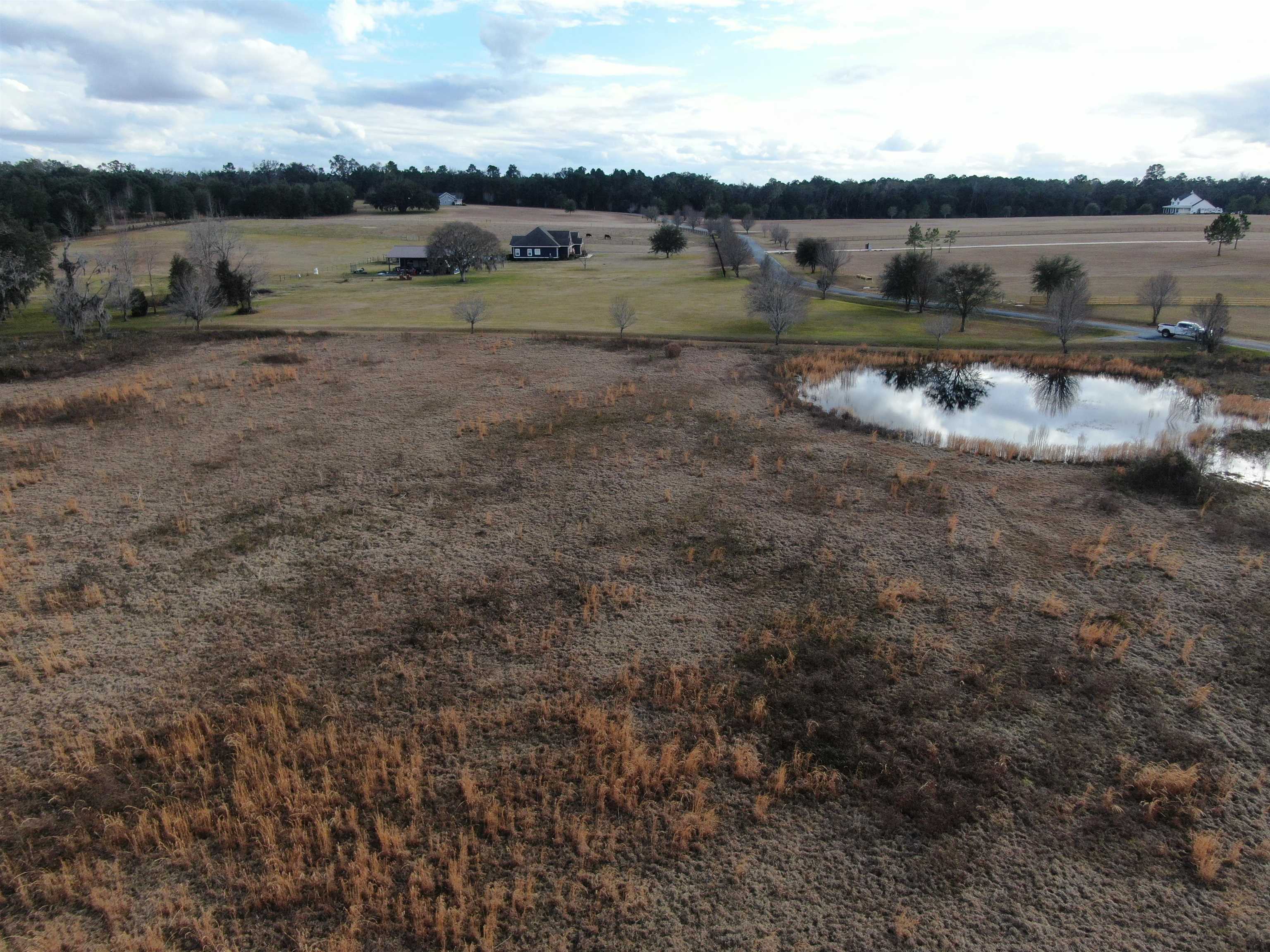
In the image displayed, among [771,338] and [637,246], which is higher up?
[637,246]

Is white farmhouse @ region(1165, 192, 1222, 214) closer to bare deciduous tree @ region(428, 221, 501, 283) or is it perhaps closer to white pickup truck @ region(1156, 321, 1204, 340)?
white pickup truck @ region(1156, 321, 1204, 340)

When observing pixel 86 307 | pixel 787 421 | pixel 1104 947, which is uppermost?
pixel 86 307

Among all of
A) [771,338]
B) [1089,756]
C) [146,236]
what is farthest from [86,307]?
[146,236]

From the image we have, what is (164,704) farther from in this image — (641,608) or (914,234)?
(914,234)

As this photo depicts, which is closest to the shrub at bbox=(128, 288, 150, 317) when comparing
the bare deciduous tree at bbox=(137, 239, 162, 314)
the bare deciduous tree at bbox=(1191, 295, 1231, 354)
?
the bare deciduous tree at bbox=(137, 239, 162, 314)

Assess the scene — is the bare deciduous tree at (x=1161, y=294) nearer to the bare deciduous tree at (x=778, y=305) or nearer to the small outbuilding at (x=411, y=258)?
the bare deciduous tree at (x=778, y=305)

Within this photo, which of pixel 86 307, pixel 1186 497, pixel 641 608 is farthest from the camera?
pixel 86 307

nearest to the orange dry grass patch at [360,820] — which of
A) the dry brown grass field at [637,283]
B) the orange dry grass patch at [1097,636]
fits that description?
the orange dry grass patch at [1097,636]
